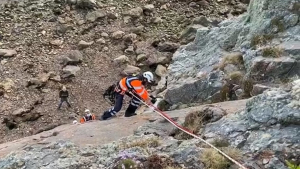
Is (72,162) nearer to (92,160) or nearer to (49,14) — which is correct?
(92,160)

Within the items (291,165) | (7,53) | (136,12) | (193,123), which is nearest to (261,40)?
(193,123)

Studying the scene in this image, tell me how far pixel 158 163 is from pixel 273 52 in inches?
275

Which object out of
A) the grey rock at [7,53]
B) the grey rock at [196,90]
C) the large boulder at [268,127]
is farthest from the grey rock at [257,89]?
the grey rock at [7,53]

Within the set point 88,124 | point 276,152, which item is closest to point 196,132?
point 276,152

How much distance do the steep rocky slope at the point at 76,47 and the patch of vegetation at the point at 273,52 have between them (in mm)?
10482

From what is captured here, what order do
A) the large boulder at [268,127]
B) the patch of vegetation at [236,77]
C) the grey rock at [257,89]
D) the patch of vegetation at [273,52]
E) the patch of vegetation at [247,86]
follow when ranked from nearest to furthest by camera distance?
the large boulder at [268,127], the grey rock at [257,89], the patch of vegetation at [247,86], the patch of vegetation at [273,52], the patch of vegetation at [236,77]

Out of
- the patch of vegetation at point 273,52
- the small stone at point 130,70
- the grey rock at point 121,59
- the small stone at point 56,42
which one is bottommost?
the small stone at point 130,70

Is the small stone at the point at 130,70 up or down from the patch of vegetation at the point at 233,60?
down

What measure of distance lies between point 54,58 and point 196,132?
16968 millimetres

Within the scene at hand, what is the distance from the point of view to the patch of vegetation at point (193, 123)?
43.2ft

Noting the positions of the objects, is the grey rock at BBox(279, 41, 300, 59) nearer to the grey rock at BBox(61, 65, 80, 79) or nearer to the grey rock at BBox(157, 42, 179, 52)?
the grey rock at BBox(157, 42, 179, 52)

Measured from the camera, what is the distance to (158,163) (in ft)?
37.7

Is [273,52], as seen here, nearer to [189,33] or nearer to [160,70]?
[160,70]

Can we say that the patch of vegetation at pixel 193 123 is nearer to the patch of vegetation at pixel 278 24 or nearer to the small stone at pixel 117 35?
the patch of vegetation at pixel 278 24
